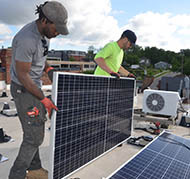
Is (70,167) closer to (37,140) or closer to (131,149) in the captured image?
(37,140)

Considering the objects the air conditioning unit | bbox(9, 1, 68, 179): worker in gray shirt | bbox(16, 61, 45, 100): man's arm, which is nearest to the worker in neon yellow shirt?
bbox(9, 1, 68, 179): worker in gray shirt

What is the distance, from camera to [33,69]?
2.15 m

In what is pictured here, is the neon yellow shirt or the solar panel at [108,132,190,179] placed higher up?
the neon yellow shirt

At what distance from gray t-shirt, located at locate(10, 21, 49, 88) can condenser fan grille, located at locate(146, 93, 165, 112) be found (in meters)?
3.83

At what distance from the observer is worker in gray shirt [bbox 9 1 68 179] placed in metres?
1.87

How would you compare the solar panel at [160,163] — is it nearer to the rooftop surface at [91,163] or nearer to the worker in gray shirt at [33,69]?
the rooftop surface at [91,163]

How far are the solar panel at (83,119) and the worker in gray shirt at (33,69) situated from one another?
24cm

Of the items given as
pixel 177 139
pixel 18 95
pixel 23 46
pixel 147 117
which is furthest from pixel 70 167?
pixel 147 117

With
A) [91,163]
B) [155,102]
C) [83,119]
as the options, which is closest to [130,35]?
[83,119]

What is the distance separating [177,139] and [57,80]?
259cm

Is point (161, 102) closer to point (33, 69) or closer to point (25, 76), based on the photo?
point (33, 69)

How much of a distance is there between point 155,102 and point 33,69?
3989mm

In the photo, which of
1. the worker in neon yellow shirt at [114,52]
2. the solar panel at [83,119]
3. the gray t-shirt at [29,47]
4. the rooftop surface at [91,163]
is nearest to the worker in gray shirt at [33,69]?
the gray t-shirt at [29,47]

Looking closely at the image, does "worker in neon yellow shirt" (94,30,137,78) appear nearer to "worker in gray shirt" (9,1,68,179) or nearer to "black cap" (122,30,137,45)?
"black cap" (122,30,137,45)
